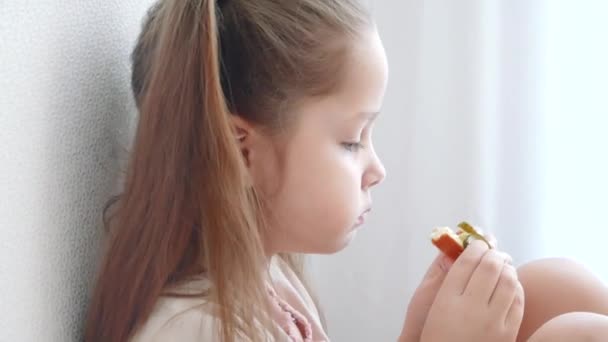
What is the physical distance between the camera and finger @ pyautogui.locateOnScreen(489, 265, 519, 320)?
85cm

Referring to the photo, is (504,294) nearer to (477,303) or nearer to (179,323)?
(477,303)

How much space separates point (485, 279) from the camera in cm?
85

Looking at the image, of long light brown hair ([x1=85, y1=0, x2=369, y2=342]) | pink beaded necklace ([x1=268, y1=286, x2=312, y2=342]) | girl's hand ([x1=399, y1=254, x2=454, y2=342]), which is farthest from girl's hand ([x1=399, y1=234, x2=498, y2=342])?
long light brown hair ([x1=85, y1=0, x2=369, y2=342])

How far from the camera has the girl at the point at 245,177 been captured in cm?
75

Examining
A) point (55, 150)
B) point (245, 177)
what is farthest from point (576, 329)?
point (55, 150)

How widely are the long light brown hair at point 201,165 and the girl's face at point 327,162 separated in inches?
1.4

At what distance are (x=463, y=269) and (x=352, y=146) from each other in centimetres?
18

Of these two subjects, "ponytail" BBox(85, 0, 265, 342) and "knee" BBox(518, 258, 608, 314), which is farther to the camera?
"knee" BBox(518, 258, 608, 314)

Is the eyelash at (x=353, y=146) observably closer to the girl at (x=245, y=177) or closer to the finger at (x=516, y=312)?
the girl at (x=245, y=177)

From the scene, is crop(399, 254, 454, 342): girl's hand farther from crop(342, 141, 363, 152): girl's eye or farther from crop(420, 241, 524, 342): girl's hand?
crop(342, 141, 363, 152): girl's eye

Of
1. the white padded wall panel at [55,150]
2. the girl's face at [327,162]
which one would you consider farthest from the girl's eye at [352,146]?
the white padded wall panel at [55,150]

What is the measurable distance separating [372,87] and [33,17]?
0.34 metres

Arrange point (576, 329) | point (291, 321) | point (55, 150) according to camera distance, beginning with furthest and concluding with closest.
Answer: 1. point (291, 321)
2. point (576, 329)
3. point (55, 150)

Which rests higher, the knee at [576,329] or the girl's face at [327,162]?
the girl's face at [327,162]
